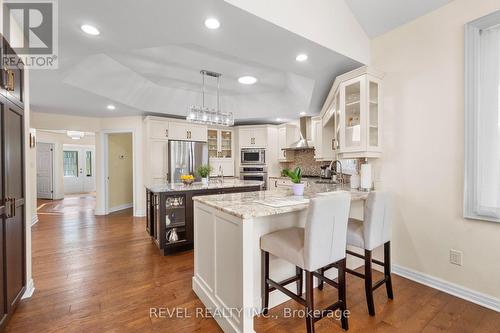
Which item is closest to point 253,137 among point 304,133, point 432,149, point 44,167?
point 304,133

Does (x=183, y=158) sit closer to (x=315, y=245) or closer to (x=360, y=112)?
(x=360, y=112)

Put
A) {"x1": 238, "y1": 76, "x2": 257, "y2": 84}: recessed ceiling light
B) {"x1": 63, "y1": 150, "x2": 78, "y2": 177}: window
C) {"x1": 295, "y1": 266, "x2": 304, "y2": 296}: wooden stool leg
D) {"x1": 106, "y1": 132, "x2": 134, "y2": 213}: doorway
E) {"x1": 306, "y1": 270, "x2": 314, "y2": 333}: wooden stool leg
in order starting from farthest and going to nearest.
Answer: {"x1": 63, "y1": 150, "x2": 78, "y2": 177}: window < {"x1": 106, "y1": 132, "x2": 134, "y2": 213}: doorway < {"x1": 238, "y1": 76, "x2": 257, "y2": 84}: recessed ceiling light < {"x1": 295, "y1": 266, "x2": 304, "y2": 296}: wooden stool leg < {"x1": 306, "y1": 270, "x2": 314, "y2": 333}: wooden stool leg

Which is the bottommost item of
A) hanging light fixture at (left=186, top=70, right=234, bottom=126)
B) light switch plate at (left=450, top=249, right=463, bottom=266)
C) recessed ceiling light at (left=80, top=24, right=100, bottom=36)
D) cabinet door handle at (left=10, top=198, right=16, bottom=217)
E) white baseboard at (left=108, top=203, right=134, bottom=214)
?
white baseboard at (left=108, top=203, right=134, bottom=214)

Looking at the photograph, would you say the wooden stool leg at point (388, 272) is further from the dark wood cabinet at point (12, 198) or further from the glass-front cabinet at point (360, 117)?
the dark wood cabinet at point (12, 198)

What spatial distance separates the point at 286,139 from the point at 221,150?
1839 mm

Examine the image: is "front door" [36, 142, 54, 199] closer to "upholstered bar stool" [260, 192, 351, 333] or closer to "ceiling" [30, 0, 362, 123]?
"ceiling" [30, 0, 362, 123]

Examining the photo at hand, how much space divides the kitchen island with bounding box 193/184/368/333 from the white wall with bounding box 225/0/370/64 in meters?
1.56

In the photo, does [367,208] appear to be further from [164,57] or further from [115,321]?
[164,57]

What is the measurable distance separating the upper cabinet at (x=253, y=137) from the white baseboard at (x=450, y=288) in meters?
4.43

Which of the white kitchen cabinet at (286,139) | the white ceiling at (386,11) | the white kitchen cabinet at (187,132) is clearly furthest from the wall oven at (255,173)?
the white ceiling at (386,11)

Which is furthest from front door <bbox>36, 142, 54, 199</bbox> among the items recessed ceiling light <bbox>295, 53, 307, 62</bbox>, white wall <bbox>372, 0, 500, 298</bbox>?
white wall <bbox>372, 0, 500, 298</bbox>

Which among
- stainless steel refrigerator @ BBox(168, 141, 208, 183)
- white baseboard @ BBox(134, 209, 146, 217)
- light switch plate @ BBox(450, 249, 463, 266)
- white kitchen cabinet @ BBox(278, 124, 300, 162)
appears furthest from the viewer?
white kitchen cabinet @ BBox(278, 124, 300, 162)

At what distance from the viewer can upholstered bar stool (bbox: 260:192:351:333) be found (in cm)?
153

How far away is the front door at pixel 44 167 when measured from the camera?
827 centimetres
